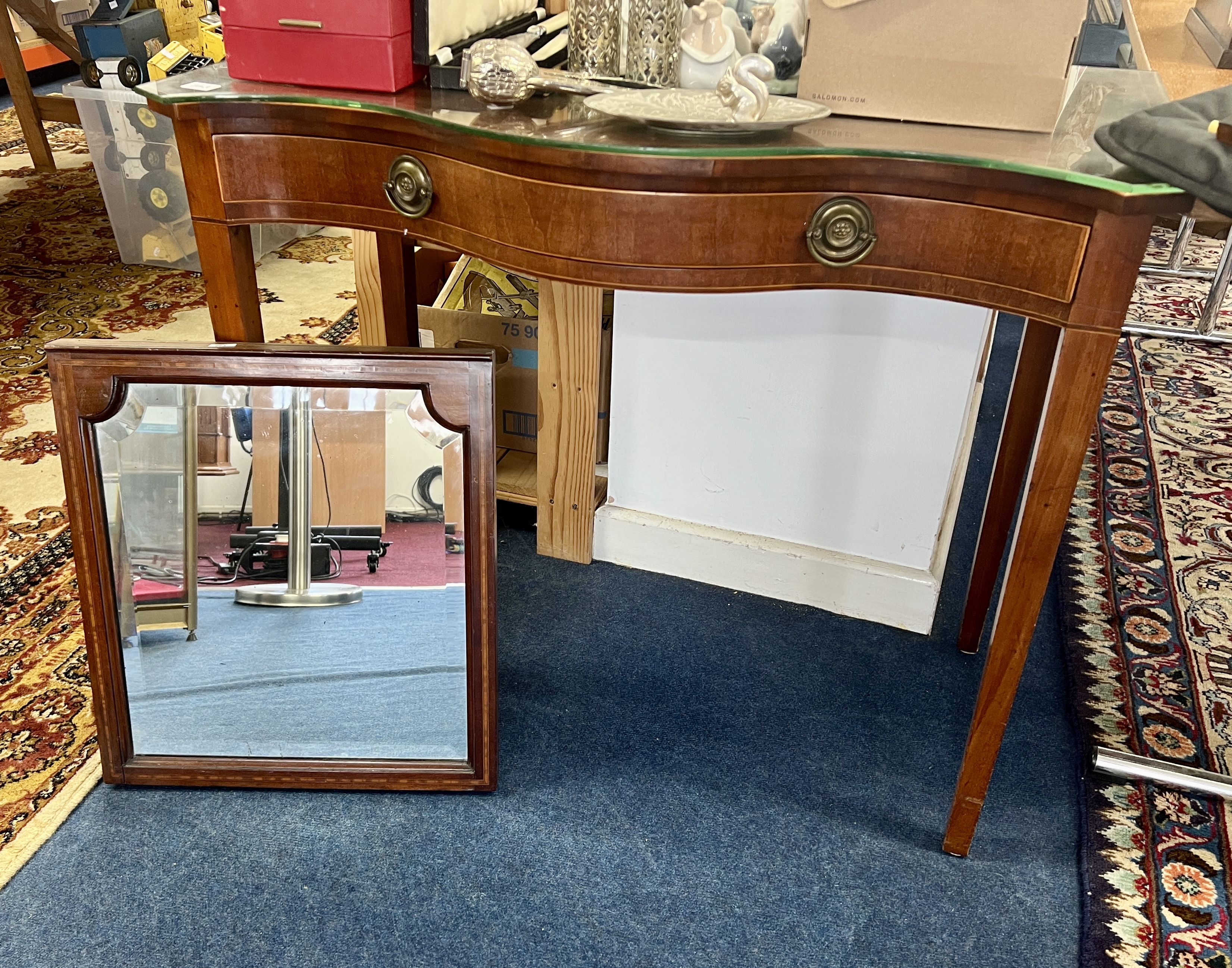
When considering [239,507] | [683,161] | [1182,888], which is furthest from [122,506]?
[1182,888]

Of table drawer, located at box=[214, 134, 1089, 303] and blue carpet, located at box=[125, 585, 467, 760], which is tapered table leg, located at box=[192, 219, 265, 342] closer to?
table drawer, located at box=[214, 134, 1089, 303]

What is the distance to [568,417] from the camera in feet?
5.13

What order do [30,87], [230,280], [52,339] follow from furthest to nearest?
[30,87], [52,339], [230,280]

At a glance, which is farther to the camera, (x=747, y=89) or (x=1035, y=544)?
(x=1035, y=544)

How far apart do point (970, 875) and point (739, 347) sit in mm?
747

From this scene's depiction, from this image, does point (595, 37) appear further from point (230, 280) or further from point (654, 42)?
point (230, 280)

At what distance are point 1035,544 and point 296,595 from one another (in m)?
0.82

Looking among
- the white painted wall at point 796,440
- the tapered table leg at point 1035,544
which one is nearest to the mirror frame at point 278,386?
the white painted wall at point 796,440

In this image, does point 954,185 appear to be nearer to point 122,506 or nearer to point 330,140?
point 330,140

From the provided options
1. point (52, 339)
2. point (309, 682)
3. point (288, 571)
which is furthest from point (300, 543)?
point (52, 339)

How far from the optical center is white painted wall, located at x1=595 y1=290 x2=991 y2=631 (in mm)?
1379

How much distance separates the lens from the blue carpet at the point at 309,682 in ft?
3.91

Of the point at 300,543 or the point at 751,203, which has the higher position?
the point at 751,203

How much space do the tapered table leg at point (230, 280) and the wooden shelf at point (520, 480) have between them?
1.93ft
